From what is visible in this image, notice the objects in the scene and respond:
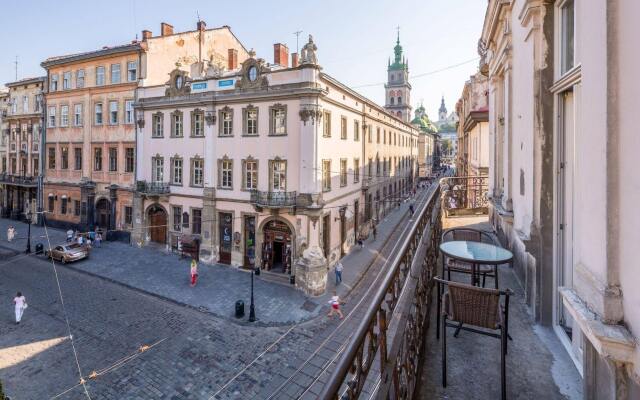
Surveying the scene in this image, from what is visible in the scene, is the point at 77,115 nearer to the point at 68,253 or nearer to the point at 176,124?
the point at 176,124

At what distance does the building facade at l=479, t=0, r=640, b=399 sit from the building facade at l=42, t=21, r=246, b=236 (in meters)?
28.3

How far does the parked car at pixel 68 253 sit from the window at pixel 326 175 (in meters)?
17.8

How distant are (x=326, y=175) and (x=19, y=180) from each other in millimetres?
34864

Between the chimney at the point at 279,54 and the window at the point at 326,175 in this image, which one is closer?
the window at the point at 326,175

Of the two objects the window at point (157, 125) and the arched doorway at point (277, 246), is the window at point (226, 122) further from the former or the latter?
the arched doorway at point (277, 246)

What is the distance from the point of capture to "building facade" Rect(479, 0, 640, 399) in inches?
84.9

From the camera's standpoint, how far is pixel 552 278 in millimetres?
4691

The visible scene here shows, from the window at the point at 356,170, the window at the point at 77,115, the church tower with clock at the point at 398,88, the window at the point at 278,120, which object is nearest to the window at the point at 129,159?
the window at the point at 77,115

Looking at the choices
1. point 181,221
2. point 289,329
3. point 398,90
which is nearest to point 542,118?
point 289,329

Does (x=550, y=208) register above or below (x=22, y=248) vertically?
above

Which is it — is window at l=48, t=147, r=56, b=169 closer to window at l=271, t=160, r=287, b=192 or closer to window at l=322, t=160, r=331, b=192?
window at l=271, t=160, r=287, b=192

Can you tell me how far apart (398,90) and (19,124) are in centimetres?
7092

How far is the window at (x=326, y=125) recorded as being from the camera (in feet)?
72.4

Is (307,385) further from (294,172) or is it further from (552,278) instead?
(294,172)
